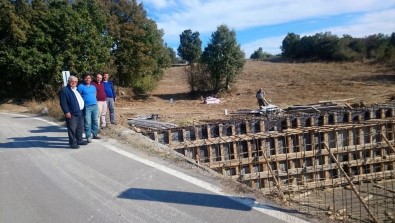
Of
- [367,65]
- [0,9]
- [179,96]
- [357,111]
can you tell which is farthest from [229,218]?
[367,65]

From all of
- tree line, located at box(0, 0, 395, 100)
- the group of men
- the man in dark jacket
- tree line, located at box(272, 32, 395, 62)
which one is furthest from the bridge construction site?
tree line, located at box(272, 32, 395, 62)

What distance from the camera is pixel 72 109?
26.8 feet

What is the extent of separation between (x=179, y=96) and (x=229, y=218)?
1126 inches

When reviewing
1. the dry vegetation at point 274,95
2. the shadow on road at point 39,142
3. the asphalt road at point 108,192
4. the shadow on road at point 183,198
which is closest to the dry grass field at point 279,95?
→ the dry vegetation at point 274,95

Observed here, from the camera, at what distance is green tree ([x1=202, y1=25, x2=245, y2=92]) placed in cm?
3139

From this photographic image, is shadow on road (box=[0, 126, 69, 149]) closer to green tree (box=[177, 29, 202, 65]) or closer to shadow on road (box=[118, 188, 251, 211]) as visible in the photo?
shadow on road (box=[118, 188, 251, 211])

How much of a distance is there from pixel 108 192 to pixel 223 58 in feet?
87.8

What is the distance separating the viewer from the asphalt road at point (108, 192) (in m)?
4.46

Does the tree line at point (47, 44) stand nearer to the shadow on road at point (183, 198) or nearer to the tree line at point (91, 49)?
the tree line at point (91, 49)

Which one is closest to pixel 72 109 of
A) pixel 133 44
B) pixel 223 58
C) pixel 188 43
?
pixel 133 44

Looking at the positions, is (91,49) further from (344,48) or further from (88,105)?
(344,48)

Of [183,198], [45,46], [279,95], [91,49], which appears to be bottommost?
[279,95]

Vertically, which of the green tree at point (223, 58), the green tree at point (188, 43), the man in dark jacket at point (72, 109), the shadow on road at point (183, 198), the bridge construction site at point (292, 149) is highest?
the green tree at point (188, 43)

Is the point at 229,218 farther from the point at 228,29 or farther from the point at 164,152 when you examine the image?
the point at 228,29
